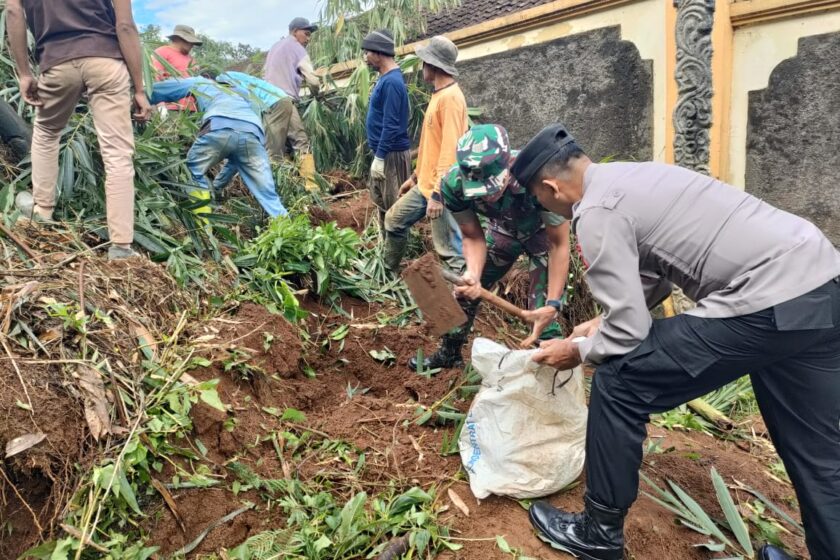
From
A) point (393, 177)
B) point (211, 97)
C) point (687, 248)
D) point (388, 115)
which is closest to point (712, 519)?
point (687, 248)

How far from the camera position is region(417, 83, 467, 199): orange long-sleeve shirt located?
3.93m

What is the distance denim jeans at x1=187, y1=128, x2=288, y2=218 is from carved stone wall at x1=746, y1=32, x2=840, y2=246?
364 centimetres

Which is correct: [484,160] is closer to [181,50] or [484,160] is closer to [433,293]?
[433,293]

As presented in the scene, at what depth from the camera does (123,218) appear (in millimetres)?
3189

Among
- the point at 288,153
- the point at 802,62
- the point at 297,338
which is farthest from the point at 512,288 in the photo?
the point at 288,153

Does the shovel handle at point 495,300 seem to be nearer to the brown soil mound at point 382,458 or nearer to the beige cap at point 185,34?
the brown soil mound at point 382,458

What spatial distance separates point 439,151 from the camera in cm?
407

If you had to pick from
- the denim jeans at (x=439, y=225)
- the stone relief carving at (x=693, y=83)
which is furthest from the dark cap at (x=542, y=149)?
the stone relief carving at (x=693, y=83)

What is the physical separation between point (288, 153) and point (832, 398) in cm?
536

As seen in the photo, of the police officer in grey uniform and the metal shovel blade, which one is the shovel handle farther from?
the police officer in grey uniform

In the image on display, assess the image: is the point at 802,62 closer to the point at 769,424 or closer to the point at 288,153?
the point at 769,424

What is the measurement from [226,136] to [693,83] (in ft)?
11.5

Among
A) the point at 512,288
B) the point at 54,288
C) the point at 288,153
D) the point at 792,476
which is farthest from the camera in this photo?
the point at 288,153

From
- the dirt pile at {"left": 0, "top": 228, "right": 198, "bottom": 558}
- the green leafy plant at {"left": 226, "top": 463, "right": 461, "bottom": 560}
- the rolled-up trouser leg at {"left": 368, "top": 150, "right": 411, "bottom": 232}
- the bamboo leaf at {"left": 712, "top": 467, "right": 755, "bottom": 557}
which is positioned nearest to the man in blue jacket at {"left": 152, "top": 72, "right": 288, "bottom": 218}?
the rolled-up trouser leg at {"left": 368, "top": 150, "right": 411, "bottom": 232}
